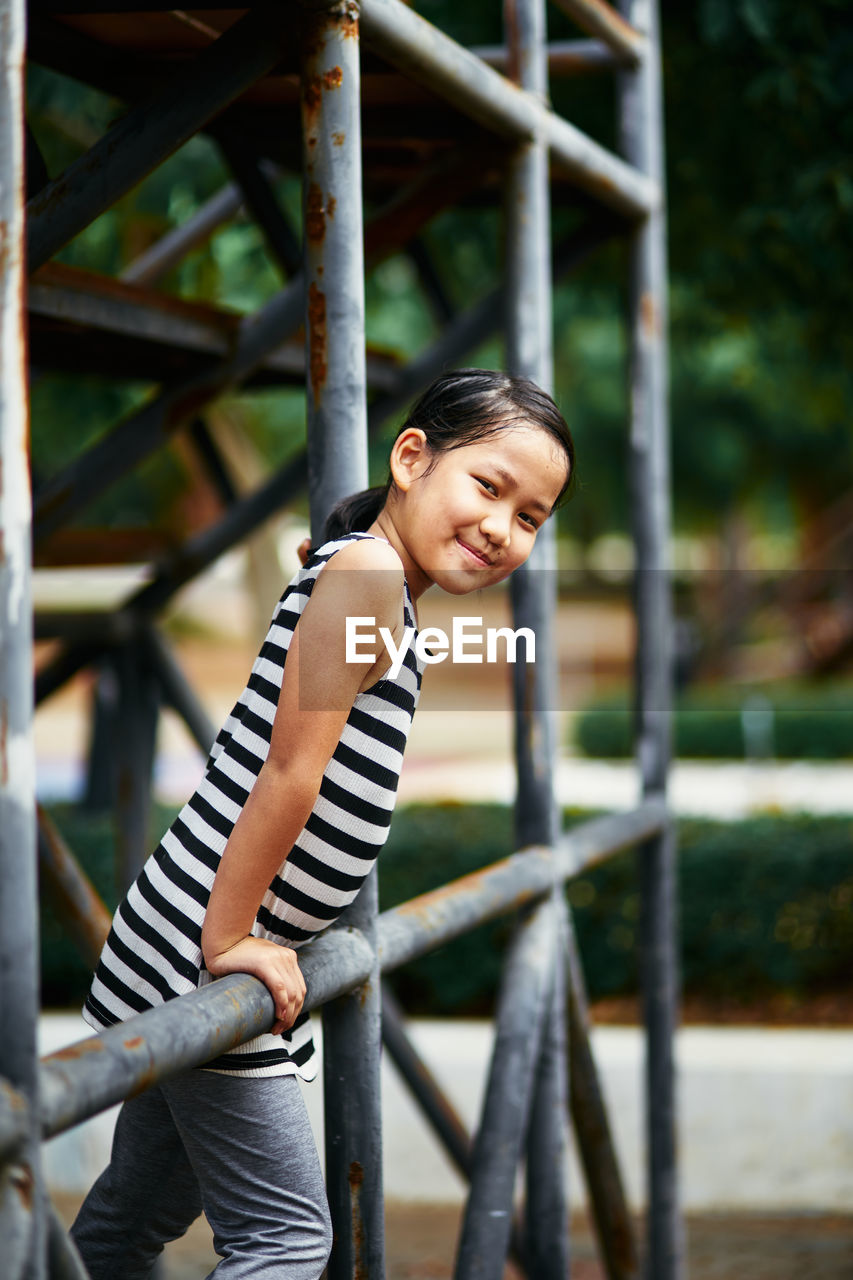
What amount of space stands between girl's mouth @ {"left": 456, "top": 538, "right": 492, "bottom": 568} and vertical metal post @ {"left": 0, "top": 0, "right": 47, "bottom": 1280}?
2.00 feet

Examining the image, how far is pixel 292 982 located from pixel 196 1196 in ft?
1.54

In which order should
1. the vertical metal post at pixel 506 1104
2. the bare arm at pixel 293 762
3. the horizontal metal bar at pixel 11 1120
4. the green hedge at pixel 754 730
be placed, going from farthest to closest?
the green hedge at pixel 754 730 → the vertical metal post at pixel 506 1104 → the bare arm at pixel 293 762 → the horizontal metal bar at pixel 11 1120

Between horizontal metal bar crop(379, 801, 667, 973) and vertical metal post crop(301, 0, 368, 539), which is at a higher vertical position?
vertical metal post crop(301, 0, 368, 539)

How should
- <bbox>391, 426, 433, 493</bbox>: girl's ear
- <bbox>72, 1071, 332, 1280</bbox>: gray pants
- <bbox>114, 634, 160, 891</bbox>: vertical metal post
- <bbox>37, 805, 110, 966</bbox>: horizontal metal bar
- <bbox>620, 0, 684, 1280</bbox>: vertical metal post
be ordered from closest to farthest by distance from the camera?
1. <bbox>72, 1071, 332, 1280</bbox>: gray pants
2. <bbox>391, 426, 433, 493</bbox>: girl's ear
3. <bbox>37, 805, 110, 966</bbox>: horizontal metal bar
4. <bbox>620, 0, 684, 1280</bbox>: vertical metal post
5. <bbox>114, 634, 160, 891</bbox>: vertical metal post

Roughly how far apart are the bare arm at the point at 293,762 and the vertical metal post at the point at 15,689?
0.33 meters

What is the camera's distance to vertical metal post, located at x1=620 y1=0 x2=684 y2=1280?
3197 millimetres

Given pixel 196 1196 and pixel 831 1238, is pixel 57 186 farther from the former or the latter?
pixel 831 1238

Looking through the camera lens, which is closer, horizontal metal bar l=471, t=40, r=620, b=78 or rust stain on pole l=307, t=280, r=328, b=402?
rust stain on pole l=307, t=280, r=328, b=402

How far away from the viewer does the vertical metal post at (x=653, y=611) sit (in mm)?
3197

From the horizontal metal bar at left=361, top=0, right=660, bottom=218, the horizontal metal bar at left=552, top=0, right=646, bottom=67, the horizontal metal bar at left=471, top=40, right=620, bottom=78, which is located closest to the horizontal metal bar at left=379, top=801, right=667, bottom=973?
the horizontal metal bar at left=361, top=0, right=660, bottom=218

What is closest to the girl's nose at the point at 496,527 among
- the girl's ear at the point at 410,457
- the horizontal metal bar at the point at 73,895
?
the girl's ear at the point at 410,457

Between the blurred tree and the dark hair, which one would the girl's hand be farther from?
the blurred tree

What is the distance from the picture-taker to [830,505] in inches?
747

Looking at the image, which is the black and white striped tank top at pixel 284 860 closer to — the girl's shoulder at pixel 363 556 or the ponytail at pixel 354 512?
the girl's shoulder at pixel 363 556
